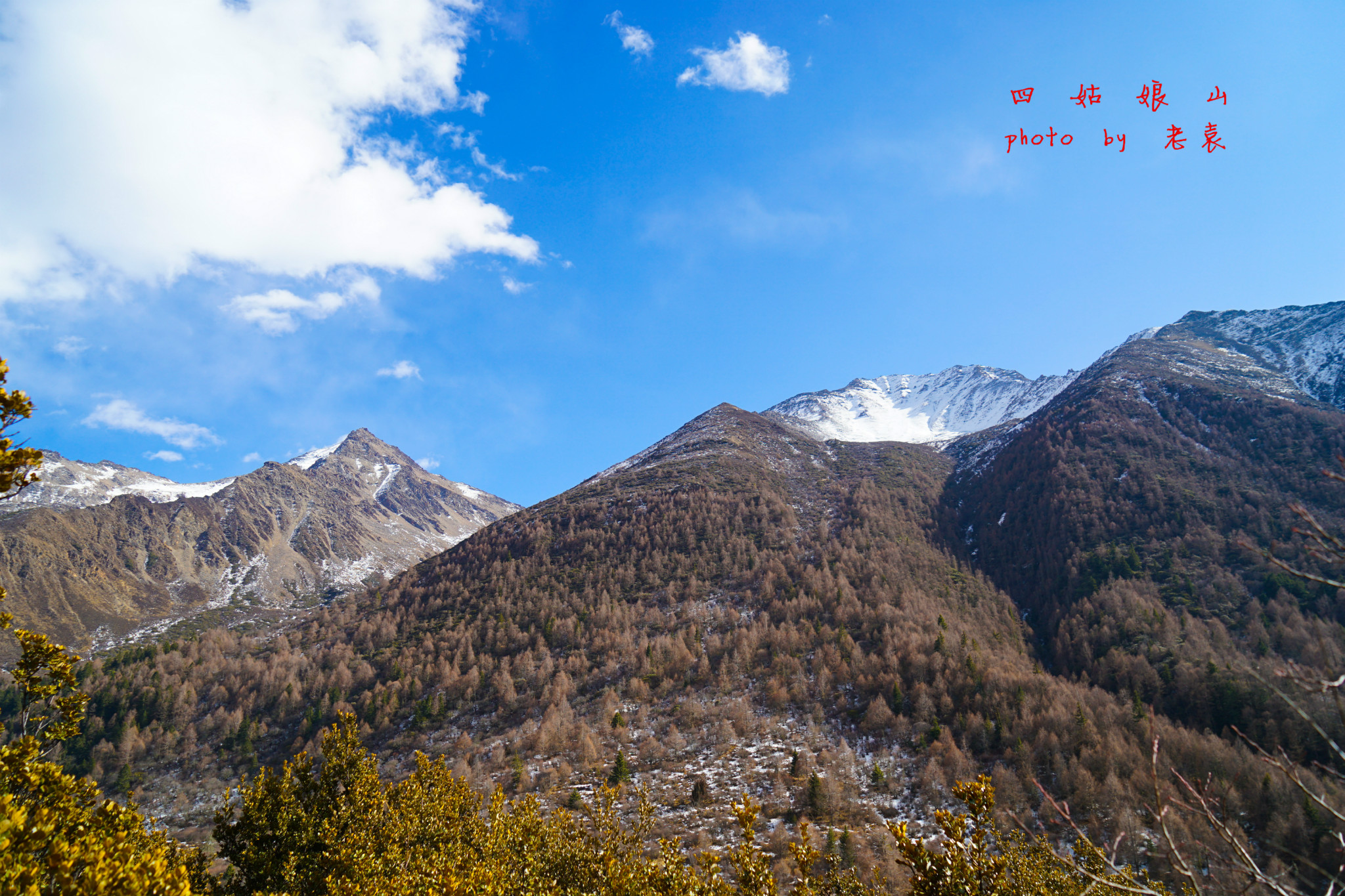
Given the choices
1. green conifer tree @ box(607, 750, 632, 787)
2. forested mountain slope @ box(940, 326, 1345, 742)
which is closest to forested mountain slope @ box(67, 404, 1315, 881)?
green conifer tree @ box(607, 750, 632, 787)

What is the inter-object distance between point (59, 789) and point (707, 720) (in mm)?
62898

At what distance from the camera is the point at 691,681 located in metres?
77.8

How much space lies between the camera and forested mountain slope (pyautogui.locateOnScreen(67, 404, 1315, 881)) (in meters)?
54.9

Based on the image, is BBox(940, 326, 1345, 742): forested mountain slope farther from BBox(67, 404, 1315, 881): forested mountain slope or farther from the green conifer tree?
the green conifer tree

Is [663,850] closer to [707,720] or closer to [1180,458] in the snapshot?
[707,720]

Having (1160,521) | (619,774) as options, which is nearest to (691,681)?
(619,774)

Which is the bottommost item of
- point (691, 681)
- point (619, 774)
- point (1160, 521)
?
point (619, 774)

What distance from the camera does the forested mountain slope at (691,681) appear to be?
54.9 meters

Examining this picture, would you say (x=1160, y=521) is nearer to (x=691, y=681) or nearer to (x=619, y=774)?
(x=691, y=681)

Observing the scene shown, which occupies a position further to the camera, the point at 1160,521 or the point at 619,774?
the point at 1160,521

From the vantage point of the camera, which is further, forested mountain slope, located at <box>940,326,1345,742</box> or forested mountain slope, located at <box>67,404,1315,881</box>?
forested mountain slope, located at <box>940,326,1345,742</box>

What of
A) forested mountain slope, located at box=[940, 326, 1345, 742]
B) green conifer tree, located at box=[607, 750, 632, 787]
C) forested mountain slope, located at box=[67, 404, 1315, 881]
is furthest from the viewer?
forested mountain slope, located at box=[940, 326, 1345, 742]

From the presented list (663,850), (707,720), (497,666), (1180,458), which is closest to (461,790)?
(663,850)

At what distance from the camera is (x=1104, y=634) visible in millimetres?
80625
